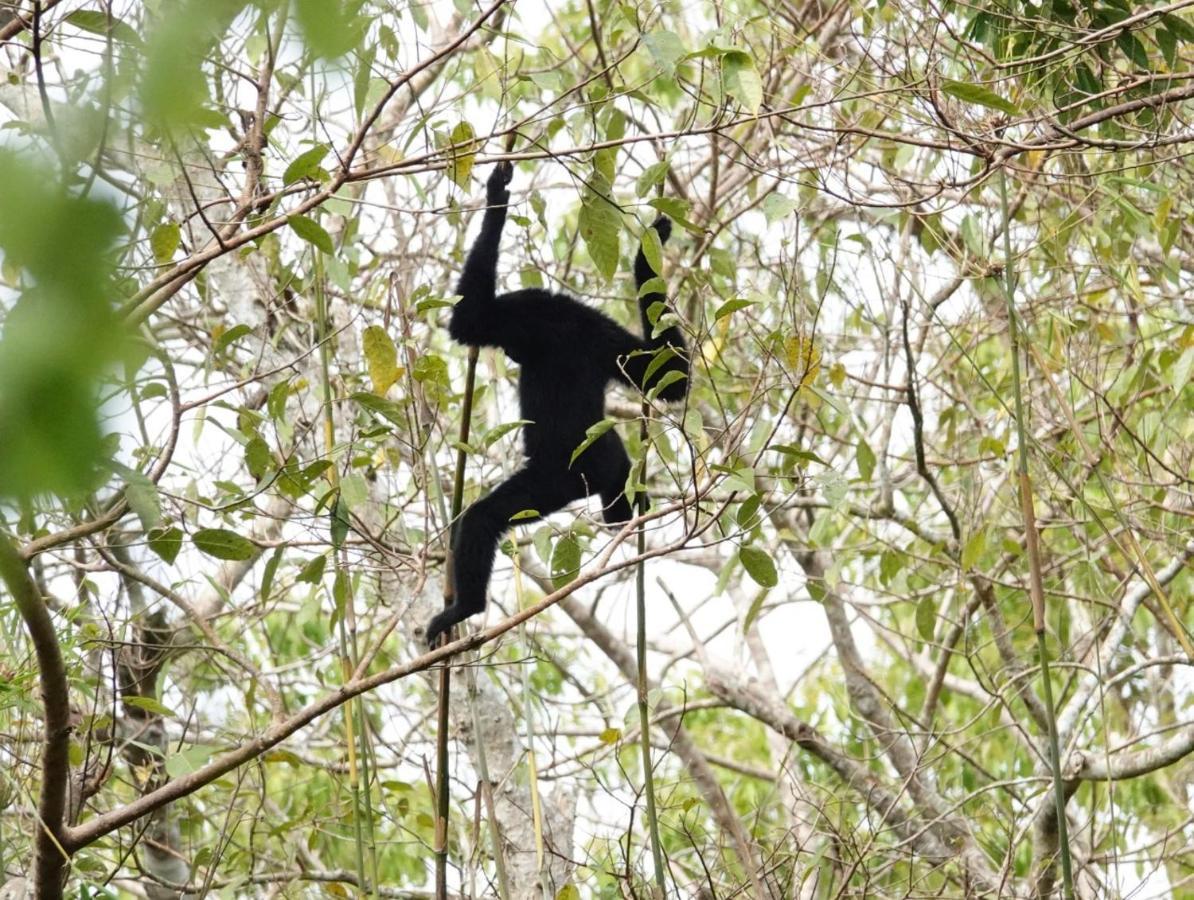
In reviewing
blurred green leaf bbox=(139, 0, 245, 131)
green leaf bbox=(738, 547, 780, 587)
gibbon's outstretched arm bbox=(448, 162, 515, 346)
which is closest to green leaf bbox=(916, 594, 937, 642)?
gibbon's outstretched arm bbox=(448, 162, 515, 346)

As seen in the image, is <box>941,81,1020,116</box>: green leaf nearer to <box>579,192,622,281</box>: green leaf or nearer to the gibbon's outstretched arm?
<box>579,192,622,281</box>: green leaf

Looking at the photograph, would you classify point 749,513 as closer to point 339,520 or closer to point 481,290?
point 339,520

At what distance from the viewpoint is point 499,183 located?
3.97m

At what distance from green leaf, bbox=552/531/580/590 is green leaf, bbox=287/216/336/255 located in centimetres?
85

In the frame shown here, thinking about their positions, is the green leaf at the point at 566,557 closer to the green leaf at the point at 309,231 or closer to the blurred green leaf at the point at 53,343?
the green leaf at the point at 309,231

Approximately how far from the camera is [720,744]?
33.8 feet

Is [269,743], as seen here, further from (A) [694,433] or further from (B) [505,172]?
(B) [505,172]

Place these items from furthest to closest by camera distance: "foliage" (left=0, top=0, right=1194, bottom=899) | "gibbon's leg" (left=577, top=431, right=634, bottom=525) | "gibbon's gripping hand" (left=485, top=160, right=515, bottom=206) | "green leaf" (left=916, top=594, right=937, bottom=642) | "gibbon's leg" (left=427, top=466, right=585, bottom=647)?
1. "green leaf" (left=916, top=594, right=937, bottom=642)
2. "gibbon's leg" (left=577, top=431, right=634, bottom=525)
3. "gibbon's leg" (left=427, top=466, right=585, bottom=647)
4. "gibbon's gripping hand" (left=485, top=160, right=515, bottom=206)
5. "foliage" (left=0, top=0, right=1194, bottom=899)

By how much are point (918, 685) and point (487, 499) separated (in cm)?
478

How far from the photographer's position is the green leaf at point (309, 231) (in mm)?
2496

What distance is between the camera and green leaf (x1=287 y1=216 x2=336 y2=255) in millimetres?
2496

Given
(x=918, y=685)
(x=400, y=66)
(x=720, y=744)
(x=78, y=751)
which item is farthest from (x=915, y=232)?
(x=720, y=744)

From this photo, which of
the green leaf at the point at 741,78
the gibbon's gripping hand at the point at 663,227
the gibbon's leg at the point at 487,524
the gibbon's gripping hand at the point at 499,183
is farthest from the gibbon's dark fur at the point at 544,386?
the green leaf at the point at 741,78

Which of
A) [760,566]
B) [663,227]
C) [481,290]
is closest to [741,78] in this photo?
[760,566]
